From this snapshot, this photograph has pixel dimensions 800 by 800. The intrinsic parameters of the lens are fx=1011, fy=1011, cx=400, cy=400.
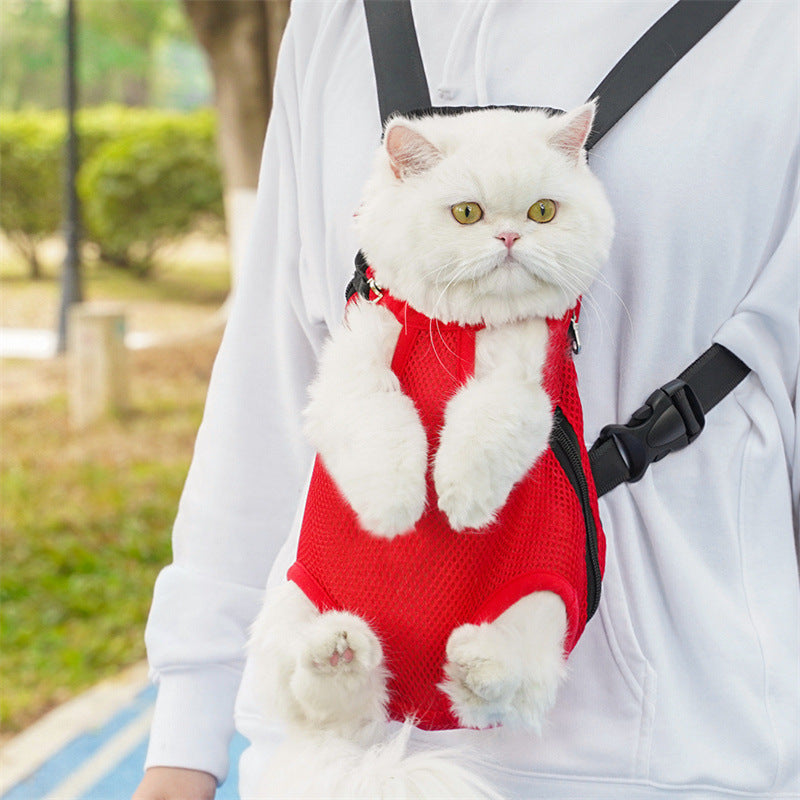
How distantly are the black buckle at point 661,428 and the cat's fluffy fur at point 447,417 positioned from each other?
0.26m

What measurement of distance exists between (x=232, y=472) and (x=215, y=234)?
488 inches

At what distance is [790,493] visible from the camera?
4.45ft

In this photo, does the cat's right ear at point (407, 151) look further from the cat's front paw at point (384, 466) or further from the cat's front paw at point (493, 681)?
the cat's front paw at point (493, 681)

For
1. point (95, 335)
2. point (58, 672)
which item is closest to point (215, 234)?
point (95, 335)

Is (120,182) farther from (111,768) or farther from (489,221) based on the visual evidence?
(489,221)

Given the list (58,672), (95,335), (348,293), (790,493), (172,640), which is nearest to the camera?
(348,293)

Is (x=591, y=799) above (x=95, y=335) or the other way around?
the other way around

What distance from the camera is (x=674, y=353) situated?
4.30ft

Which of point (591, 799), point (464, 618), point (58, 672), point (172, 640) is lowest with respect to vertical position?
point (58, 672)

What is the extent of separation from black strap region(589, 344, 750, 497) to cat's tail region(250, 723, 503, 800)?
0.40 meters

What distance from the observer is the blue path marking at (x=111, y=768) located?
9.86 ft

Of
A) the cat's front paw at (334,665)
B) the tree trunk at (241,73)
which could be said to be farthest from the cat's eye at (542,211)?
the tree trunk at (241,73)

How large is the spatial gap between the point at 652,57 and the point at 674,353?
0.37 meters

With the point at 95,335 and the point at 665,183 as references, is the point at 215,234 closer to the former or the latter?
the point at 95,335
